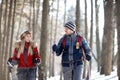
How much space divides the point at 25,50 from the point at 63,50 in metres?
1.23

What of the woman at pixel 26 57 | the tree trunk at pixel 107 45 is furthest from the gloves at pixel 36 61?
the tree trunk at pixel 107 45

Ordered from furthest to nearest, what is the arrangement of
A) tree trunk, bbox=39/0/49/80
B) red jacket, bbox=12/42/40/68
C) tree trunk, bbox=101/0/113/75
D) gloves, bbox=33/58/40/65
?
1. tree trunk, bbox=101/0/113/75
2. tree trunk, bbox=39/0/49/80
3. red jacket, bbox=12/42/40/68
4. gloves, bbox=33/58/40/65

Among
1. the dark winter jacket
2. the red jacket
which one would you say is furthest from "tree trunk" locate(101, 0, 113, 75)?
the dark winter jacket

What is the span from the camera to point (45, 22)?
15.8 m

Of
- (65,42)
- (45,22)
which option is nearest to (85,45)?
(65,42)

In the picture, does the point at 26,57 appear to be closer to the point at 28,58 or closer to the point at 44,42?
the point at 28,58

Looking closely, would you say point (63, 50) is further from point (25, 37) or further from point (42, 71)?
point (42, 71)

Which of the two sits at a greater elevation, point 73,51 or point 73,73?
point 73,51

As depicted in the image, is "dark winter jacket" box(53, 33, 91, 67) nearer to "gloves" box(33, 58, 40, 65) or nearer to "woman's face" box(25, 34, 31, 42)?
"gloves" box(33, 58, 40, 65)

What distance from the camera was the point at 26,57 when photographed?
8500 mm

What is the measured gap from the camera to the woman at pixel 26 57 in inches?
333

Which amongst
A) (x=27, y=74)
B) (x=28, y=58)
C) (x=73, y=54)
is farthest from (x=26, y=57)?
(x=73, y=54)

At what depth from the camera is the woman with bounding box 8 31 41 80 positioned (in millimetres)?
8453

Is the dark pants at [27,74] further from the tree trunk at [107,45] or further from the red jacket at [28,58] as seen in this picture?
the tree trunk at [107,45]
